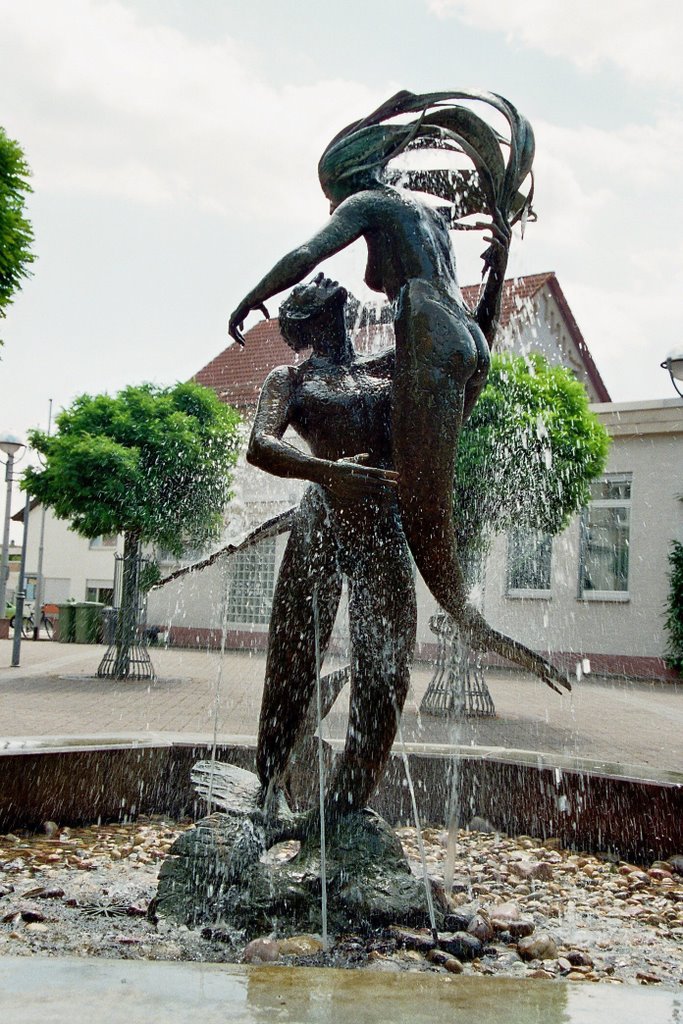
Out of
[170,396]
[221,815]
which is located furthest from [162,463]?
[221,815]

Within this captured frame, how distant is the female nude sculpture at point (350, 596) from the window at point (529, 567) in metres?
16.9

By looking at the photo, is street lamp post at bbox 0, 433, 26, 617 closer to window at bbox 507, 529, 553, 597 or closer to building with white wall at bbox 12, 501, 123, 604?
window at bbox 507, 529, 553, 597

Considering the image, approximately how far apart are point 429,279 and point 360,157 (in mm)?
664

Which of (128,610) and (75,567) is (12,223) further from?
(75,567)

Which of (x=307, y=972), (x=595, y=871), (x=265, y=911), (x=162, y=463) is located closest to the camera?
(x=307, y=972)

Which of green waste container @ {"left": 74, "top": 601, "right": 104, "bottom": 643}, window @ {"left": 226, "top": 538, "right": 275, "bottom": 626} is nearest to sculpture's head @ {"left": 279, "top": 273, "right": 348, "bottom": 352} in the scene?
window @ {"left": 226, "top": 538, "right": 275, "bottom": 626}

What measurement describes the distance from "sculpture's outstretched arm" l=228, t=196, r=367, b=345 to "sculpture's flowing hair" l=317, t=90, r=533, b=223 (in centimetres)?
32

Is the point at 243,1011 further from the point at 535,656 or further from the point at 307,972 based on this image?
the point at 535,656

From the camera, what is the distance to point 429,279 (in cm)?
326

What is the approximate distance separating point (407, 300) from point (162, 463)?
12.4 meters

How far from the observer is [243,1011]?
1671 millimetres

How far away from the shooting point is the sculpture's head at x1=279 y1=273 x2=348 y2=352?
11.5 feet

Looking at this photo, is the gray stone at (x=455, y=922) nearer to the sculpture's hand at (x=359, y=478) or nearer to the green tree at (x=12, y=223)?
the sculpture's hand at (x=359, y=478)

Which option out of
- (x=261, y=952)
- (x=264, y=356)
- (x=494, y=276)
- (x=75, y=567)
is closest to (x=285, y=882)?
(x=261, y=952)
